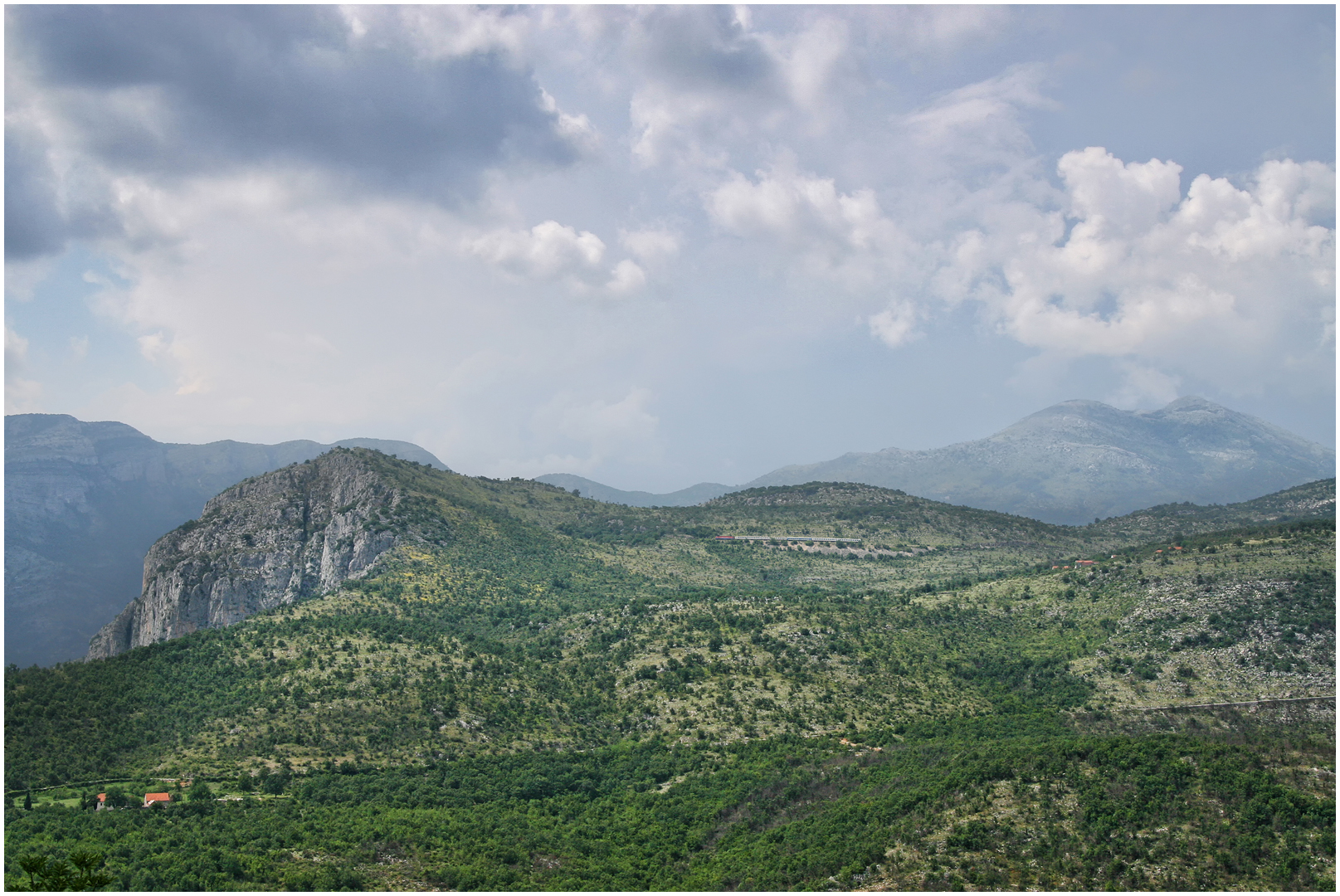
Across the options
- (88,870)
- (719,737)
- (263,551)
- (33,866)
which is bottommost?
(719,737)

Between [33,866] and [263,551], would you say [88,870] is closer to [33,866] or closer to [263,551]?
[33,866]

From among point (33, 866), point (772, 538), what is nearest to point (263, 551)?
point (772, 538)

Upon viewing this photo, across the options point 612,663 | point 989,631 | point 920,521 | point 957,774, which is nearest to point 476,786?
point 612,663

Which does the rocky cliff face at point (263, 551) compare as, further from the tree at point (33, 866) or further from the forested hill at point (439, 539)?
the tree at point (33, 866)

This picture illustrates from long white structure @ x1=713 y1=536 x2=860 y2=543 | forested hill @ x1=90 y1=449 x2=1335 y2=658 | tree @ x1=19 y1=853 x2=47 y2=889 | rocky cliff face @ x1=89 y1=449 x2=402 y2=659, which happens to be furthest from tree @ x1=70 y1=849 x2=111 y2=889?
long white structure @ x1=713 y1=536 x2=860 y2=543

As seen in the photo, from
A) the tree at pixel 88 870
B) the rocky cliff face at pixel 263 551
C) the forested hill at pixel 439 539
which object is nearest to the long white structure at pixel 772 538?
the forested hill at pixel 439 539

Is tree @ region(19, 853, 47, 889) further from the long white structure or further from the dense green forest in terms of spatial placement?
the long white structure
